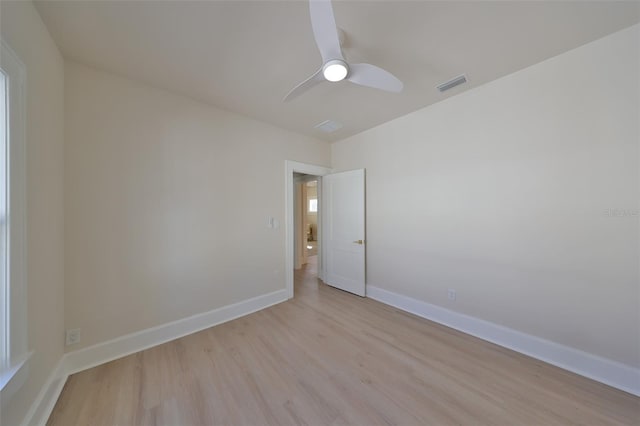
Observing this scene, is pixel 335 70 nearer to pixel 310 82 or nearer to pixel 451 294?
pixel 310 82

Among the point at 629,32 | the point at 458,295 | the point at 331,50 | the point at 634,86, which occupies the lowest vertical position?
the point at 458,295

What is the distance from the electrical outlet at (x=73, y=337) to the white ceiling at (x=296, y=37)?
7.69ft

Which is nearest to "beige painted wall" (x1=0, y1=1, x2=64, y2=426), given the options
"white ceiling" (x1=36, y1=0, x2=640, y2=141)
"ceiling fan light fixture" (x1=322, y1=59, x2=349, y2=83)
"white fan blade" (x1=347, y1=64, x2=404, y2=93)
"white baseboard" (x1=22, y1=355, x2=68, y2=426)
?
"white baseboard" (x1=22, y1=355, x2=68, y2=426)

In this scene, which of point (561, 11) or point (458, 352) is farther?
point (458, 352)

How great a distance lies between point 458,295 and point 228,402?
253 centimetres

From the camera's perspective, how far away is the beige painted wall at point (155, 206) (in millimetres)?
1954

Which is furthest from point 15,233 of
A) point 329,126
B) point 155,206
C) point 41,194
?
point 329,126

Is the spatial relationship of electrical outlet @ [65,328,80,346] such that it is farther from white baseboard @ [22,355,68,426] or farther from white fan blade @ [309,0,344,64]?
white fan blade @ [309,0,344,64]

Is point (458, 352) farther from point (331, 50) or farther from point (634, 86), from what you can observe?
point (331, 50)

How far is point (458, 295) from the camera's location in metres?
2.58

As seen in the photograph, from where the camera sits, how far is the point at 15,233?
1.22 m

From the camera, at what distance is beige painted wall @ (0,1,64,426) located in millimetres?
1278

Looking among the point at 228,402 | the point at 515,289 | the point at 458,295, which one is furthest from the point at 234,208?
the point at 515,289

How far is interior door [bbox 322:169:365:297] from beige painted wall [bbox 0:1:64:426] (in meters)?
3.26
